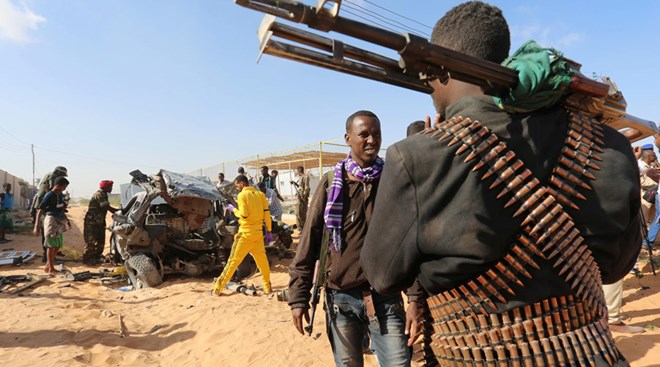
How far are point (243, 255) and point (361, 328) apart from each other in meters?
4.58

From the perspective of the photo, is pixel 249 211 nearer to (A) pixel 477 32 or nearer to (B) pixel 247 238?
(B) pixel 247 238

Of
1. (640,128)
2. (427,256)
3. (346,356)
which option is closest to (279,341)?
(346,356)

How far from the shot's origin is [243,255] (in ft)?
21.4

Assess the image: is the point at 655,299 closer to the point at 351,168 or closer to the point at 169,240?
the point at 351,168

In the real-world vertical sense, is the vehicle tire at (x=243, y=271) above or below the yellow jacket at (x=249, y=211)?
below

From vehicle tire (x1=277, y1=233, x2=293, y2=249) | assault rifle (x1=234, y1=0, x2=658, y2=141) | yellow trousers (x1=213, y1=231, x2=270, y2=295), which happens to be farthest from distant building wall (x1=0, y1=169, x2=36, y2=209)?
→ assault rifle (x1=234, y1=0, x2=658, y2=141)

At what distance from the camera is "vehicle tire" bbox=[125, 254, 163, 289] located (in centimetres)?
717

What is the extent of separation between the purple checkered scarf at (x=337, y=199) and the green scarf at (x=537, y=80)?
130 centimetres

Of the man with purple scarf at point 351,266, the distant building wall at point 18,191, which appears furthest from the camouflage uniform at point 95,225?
the distant building wall at point 18,191

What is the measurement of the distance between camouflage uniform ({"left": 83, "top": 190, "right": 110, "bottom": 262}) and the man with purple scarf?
917cm

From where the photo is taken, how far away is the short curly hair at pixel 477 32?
1.26 meters

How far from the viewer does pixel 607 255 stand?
1204 mm

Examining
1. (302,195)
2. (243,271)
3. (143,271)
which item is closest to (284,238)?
(243,271)

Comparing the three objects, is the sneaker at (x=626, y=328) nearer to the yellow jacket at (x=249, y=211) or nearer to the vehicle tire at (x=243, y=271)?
the yellow jacket at (x=249, y=211)
